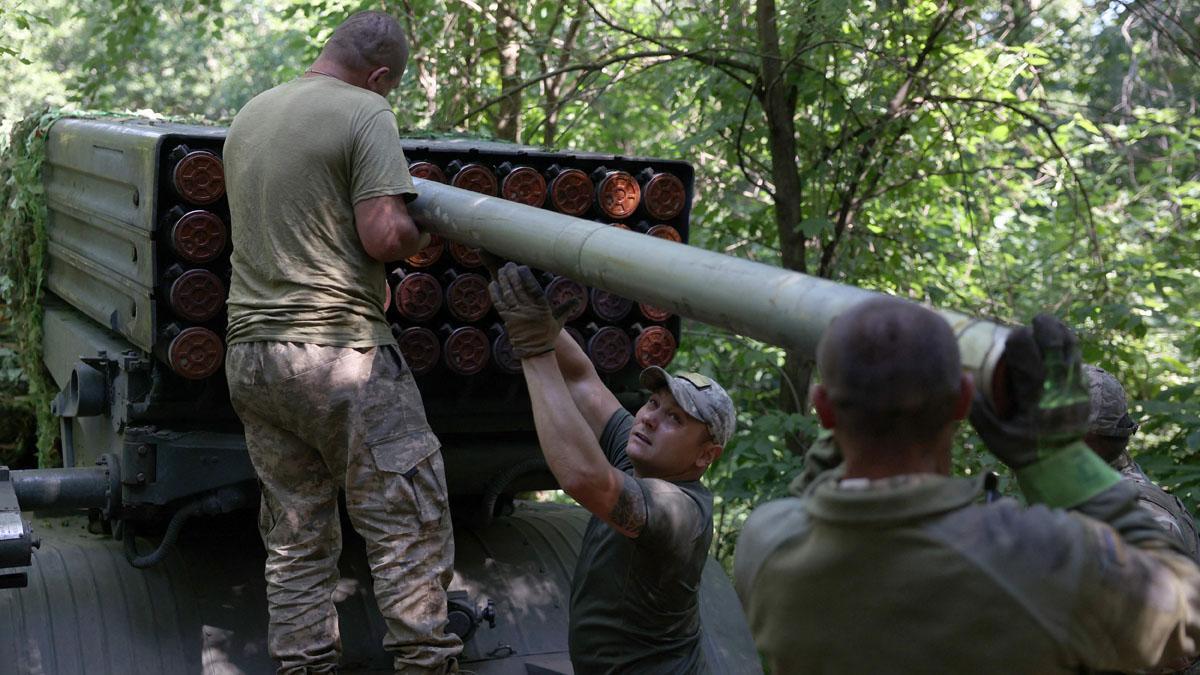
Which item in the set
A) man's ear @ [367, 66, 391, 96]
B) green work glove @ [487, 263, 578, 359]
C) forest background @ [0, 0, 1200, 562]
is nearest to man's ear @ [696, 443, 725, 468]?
green work glove @ [487, 263, 578, 359]

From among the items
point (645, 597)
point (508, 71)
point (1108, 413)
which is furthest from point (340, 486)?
point (508, 71)

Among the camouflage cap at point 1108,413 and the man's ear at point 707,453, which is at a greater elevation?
the camouflage cap at point 1108,413

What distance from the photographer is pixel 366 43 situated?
4289mm

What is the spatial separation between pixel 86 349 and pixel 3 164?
1875 millimetres

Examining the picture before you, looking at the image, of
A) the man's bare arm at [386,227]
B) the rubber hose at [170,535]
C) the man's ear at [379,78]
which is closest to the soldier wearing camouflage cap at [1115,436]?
the man's bare arm at [386,227]

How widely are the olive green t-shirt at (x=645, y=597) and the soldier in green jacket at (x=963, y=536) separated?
1.50m

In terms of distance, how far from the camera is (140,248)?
4.53m

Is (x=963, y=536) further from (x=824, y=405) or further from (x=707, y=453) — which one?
(x=707, y=453)

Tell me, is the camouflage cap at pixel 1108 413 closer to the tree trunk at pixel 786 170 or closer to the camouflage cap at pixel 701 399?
the camouflage cap at pixel 701 399

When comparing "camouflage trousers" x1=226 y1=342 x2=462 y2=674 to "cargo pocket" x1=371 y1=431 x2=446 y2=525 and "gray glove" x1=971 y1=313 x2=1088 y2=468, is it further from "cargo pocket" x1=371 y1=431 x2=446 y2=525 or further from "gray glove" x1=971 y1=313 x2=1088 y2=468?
"gray glove" x1=971 y1=313 x2=1088 y2=468

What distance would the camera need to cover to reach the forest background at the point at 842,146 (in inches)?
268

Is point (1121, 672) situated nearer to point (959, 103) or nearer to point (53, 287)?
point (53, 287)

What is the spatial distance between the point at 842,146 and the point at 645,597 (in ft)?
13.5

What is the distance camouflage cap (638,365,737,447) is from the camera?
382cm
